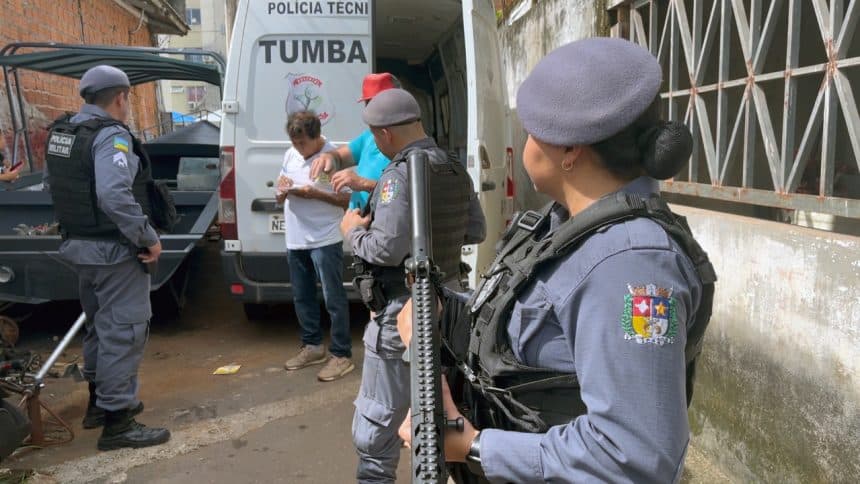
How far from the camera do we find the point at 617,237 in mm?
1047

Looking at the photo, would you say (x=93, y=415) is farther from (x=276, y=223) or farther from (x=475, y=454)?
(x=475, y=454)

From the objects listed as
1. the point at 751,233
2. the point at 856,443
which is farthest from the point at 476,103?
the point at 856,443

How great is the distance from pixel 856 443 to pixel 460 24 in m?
4.91

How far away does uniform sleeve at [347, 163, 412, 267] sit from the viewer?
2.31 meters

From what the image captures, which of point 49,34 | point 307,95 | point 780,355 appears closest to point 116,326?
point 307,95

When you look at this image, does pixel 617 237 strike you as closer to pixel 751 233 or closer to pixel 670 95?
pixel 751 233

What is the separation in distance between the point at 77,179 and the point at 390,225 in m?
1.81

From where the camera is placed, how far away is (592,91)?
1.06 metres

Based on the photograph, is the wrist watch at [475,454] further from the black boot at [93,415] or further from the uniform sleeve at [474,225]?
the black boot at [93,415]

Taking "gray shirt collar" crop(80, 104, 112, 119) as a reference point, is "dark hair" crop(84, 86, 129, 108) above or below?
above

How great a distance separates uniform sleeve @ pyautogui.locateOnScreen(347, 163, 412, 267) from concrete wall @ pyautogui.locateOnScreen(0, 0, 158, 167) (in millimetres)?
6377

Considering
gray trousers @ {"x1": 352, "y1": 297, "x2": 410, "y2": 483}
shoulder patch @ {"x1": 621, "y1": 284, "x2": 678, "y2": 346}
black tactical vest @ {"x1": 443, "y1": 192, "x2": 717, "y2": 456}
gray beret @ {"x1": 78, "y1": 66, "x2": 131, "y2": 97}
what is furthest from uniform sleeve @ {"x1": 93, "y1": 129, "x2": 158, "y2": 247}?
shoulder patch @ {"x1": 621, "y1": 284, "x2": 678, "y2": 346}

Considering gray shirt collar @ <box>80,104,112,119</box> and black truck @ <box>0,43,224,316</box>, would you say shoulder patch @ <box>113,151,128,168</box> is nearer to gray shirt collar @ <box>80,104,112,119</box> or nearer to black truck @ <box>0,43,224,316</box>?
gray shirt collar @ <box>80,104,112,119</box>

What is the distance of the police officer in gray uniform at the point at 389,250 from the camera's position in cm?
232
